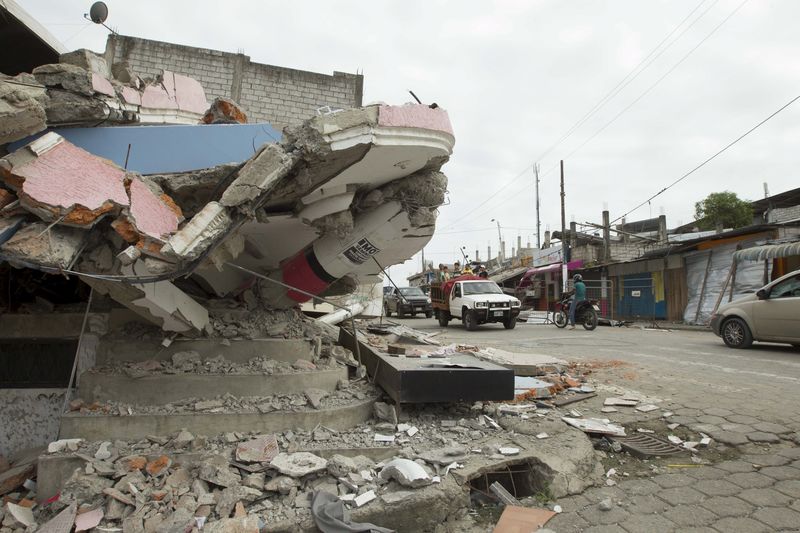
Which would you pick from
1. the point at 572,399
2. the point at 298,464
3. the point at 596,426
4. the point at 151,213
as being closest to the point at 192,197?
the point at 151,213

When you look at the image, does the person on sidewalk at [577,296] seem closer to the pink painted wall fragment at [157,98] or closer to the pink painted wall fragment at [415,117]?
the pink painted wall fragment at [415,117]

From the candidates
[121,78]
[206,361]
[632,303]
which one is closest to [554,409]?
[206,361]

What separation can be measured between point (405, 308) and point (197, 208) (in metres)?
19.4

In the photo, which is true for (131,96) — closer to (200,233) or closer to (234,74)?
(200,233)

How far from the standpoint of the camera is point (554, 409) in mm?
4484

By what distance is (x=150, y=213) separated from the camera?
340 cm

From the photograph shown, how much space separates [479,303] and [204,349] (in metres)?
10.9

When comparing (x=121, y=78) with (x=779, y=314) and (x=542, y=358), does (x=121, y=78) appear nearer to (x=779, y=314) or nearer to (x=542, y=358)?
(x=542, y=358)

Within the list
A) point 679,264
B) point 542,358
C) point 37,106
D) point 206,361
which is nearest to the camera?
point 37,106

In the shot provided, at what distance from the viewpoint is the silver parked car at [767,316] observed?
7953mm

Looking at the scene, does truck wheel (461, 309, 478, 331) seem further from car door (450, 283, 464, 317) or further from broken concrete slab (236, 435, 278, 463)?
broken concrete slab (236, 435, 278, 463)

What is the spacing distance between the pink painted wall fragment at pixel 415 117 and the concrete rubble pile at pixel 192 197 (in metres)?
0.01

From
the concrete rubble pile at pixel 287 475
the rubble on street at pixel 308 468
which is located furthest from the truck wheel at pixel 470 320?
the concrete rubble pile at pixel 287 475

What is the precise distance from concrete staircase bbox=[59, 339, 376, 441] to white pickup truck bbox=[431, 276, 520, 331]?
406 inches
